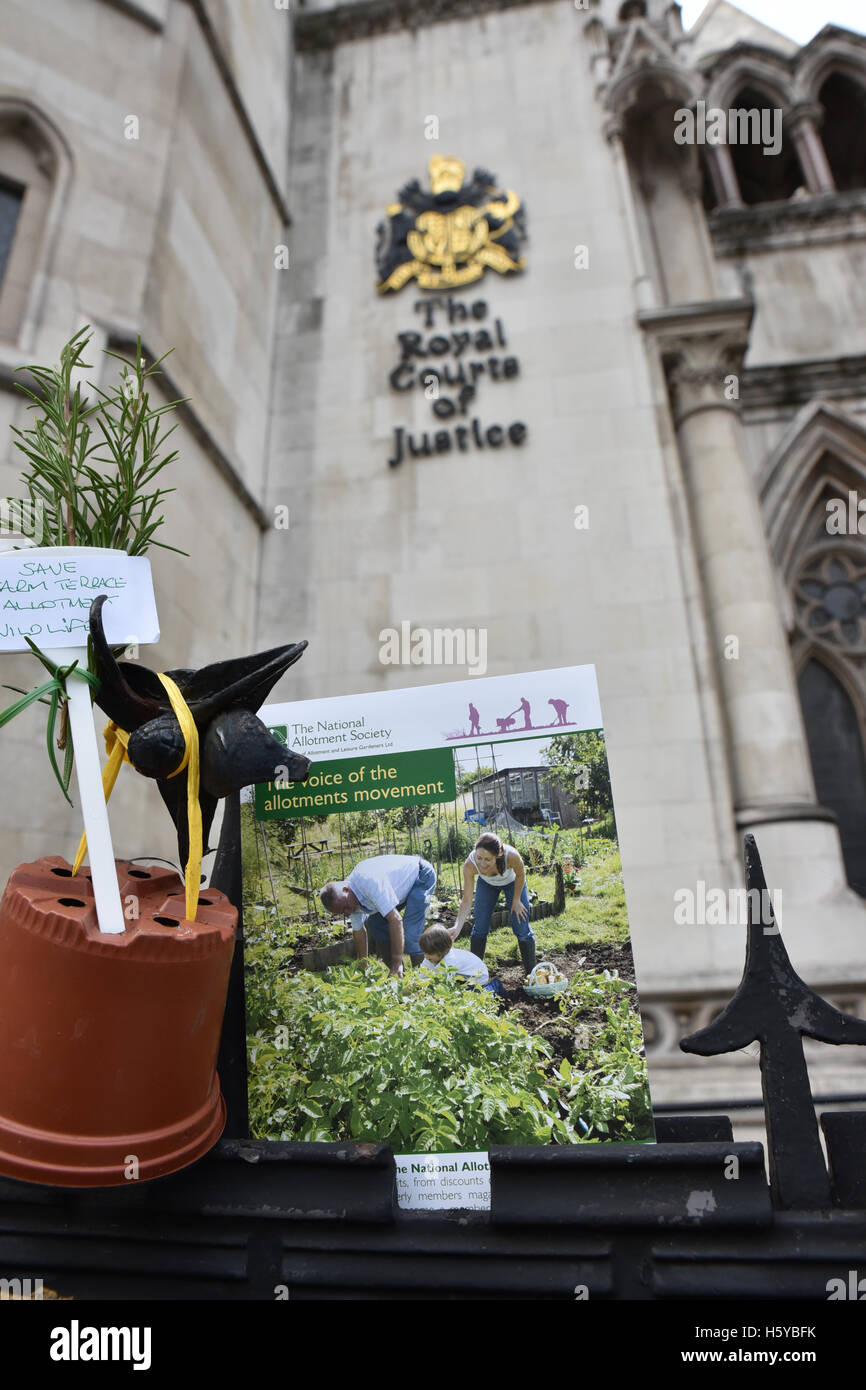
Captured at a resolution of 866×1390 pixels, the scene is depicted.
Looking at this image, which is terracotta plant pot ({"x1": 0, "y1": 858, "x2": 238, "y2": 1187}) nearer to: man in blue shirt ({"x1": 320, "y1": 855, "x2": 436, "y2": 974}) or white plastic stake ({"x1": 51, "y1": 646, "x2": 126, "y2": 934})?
white plastic stake ({"x1": 51, "y1": 646, "x2": 126, "y2": 934})

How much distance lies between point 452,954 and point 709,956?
4.38 metres

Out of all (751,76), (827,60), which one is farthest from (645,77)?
(827,60)

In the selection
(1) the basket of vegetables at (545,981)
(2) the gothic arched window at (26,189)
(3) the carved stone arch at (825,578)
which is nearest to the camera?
(1) the basket of vegetables at (545,981)

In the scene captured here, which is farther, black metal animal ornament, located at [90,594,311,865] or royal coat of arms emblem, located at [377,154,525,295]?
royal coat of arms emblem, located at [377,154,525,295]

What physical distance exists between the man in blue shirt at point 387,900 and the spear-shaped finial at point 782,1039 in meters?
Answer: 0.60

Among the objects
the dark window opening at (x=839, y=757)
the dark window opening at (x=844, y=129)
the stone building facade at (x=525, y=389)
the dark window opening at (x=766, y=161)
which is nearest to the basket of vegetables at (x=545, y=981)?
the stone building facade at (x=525, y=389)

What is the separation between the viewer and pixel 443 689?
1.84 metres

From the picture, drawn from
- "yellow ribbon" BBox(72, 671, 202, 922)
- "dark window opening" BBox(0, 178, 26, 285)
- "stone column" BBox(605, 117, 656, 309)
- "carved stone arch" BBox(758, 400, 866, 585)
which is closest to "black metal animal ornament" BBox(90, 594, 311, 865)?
"yellow ribbon" BBox(72, 671, 202, 922)

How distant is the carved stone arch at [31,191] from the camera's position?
5.59m

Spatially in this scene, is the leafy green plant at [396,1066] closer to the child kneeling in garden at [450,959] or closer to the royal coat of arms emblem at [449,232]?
the child kneeling in garden at [450,959]

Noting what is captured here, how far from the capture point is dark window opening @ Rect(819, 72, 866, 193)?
459 inches

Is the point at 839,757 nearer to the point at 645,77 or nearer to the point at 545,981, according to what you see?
the point at 645,77

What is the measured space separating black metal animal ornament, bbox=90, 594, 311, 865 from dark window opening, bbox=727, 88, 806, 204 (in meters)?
13.2
